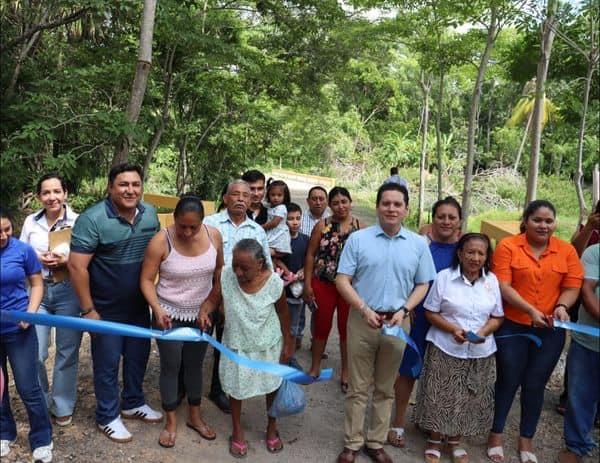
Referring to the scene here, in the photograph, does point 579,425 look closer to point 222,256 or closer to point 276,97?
point 222,256

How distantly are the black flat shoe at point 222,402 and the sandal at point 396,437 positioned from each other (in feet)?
4.02

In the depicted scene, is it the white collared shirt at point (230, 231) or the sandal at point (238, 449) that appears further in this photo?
the white collared shirt at point (230, 231)

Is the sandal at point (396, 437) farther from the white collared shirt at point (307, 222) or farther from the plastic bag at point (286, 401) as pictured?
the white collared shirt at point (307, 222)

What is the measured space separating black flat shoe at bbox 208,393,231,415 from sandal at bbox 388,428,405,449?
1.23m

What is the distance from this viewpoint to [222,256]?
3299 millimetres

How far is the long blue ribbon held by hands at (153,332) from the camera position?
2.74 meters

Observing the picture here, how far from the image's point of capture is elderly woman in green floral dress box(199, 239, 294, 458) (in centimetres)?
307

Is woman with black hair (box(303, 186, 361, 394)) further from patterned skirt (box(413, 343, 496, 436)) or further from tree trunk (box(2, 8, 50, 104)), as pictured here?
tree trunk (box(2, 8, 50, 104))

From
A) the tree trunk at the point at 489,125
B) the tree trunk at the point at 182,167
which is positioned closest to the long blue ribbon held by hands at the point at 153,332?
the tree trunk at the point at 182,167

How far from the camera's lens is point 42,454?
2986 mm

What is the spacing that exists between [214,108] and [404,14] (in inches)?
175

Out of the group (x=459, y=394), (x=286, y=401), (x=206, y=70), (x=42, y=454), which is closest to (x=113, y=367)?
(x=42, y=454)

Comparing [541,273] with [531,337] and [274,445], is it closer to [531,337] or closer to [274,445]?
[531,337]

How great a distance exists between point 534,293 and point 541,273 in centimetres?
13
